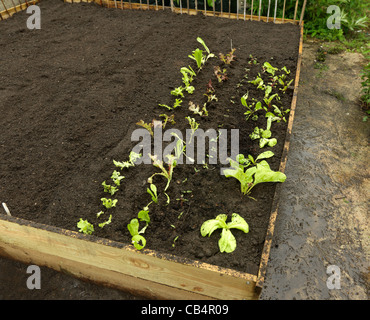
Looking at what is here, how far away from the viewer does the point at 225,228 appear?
1707 mm

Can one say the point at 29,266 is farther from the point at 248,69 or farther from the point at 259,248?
the point at 248,69

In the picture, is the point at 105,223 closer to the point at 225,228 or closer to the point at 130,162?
the point at 130,162

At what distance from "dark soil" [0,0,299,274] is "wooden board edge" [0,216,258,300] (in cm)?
13

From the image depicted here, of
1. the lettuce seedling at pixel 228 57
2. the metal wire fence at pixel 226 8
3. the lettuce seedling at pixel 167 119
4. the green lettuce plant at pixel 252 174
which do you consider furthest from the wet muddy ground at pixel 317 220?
the metal wire fence at pixel 226 8

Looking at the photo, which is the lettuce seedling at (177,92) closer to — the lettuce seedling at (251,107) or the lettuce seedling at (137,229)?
the lettuce seedling at (251,107)

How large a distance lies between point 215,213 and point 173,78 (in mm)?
1708

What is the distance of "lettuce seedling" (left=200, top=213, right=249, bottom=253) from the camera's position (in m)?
1.63

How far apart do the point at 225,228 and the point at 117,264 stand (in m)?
0.61

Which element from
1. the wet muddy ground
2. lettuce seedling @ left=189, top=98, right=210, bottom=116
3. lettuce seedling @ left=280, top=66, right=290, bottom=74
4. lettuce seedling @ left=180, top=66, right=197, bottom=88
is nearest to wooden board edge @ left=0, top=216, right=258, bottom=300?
the wet muddy ground

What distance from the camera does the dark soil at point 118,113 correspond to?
1856 millimetres

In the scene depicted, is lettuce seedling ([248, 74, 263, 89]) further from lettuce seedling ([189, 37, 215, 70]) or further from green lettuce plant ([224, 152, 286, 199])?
green lettuce plant ([224, 152, 286, 199])

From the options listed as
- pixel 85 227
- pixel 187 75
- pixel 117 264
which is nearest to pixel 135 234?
pixel 117 264

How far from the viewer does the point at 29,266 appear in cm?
194
